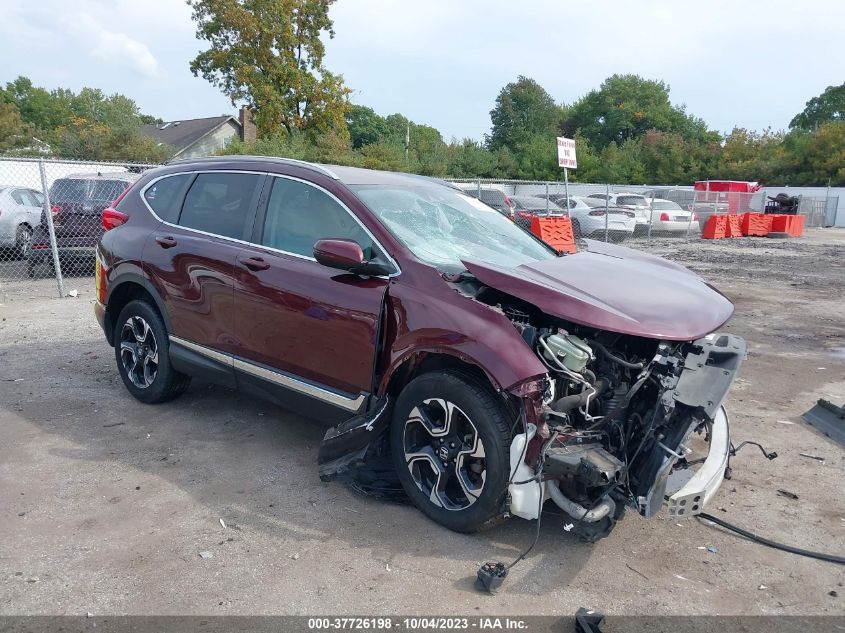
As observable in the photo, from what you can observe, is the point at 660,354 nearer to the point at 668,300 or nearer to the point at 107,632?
the point at 668,300

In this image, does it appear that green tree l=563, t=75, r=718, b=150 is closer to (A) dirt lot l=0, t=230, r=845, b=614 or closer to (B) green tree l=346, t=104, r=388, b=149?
(B) green tree l=346, t=104, r=388, b=149

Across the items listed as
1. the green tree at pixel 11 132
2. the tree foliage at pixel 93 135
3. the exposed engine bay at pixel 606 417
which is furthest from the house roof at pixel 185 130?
the exposed engine bay at pixel 606 417

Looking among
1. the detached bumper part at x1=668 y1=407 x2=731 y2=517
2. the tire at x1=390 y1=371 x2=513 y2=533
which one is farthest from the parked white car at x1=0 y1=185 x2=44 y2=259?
the detached bumper part at x1=668 y1=407 x2=731 y2=517

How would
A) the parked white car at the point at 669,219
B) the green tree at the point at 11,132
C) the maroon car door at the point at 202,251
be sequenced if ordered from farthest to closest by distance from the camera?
1. the green tree at the point at 11,132
2. the parked white car at the point at 669,219
3. the maroon car door at the point at 202,251

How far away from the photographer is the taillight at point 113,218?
5355mm

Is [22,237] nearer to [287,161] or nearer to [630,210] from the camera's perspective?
[287,161]

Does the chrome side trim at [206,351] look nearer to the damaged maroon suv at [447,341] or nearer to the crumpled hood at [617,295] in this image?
the damaged maroon suv at [447,341]

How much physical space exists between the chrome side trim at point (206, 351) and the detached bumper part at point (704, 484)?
2895mm

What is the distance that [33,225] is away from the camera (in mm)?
13164

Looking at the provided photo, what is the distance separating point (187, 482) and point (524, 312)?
2277 millimetres

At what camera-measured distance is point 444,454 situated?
3.43 m

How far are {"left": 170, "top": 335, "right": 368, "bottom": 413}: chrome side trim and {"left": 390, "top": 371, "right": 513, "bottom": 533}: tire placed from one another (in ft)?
1.05

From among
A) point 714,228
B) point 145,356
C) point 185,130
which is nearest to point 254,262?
point 145,356

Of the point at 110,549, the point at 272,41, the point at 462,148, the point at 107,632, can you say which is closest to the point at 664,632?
the point at 107,632
